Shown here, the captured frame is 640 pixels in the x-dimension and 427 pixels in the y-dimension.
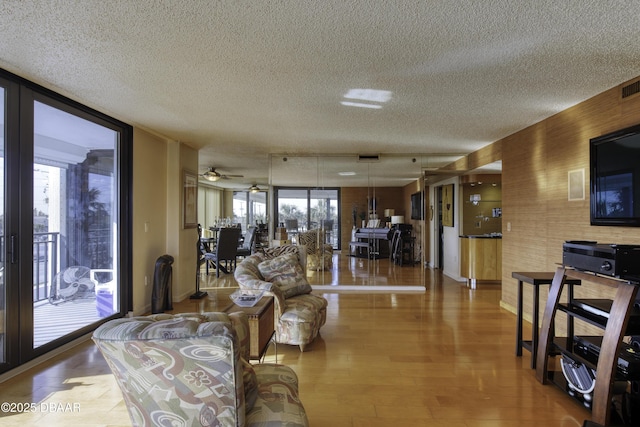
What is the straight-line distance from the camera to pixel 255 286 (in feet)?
11.0

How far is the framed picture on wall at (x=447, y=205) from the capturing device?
7586 mm

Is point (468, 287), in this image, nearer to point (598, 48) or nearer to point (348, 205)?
point (348, 205)

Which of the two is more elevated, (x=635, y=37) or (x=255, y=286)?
(x=635, y=37)

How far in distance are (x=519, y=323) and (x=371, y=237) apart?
4.84 meters

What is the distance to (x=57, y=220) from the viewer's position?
3.52 meters

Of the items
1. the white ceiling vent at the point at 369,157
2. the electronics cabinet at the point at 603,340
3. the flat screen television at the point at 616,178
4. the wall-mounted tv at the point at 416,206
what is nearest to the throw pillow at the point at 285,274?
the electronics cabinet at the point at 603,340

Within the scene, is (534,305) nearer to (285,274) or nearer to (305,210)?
(285,274)

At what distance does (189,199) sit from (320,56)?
4006 mm

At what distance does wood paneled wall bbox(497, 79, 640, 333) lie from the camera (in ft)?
10.5

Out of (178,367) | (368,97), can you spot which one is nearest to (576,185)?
(368,97)

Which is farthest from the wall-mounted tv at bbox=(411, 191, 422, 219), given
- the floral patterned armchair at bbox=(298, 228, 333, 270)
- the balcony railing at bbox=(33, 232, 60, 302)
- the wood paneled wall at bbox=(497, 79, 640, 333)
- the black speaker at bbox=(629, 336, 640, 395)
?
the balcony railing at bbox=(33, 232, 60, 302)

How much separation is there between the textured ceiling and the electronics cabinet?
5.27ft

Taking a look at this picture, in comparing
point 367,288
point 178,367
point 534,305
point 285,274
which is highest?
point 178,367

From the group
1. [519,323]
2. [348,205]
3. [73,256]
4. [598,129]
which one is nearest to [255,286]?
[73,256]
